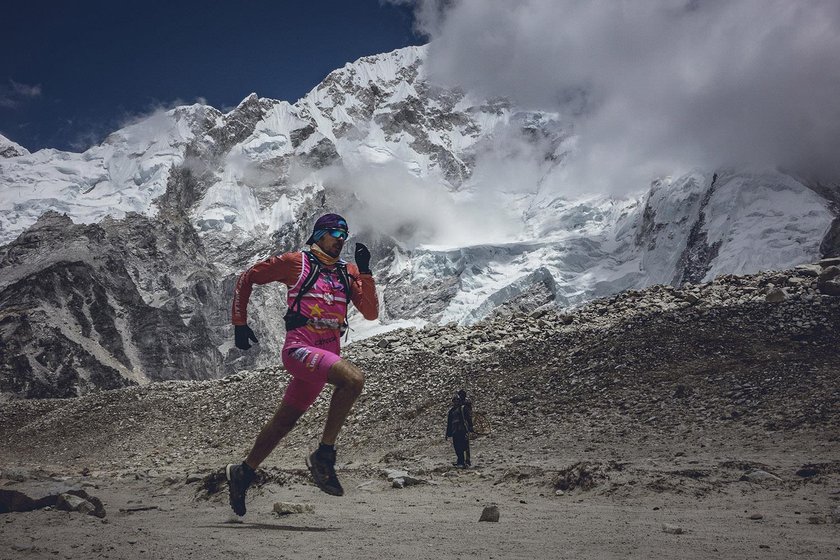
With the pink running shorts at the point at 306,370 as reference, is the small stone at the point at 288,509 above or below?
A: below

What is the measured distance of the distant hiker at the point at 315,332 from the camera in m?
6.55

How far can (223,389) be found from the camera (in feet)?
75.9

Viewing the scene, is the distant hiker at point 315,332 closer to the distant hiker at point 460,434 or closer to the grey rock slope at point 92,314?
the distant hiker at point 460,434

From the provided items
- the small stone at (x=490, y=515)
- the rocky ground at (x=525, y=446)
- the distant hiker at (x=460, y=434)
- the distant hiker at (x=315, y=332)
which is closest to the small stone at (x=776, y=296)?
the rocky ground at (x=525, y=446)

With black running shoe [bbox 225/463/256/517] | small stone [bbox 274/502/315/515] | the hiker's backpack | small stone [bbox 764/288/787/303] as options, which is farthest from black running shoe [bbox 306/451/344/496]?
small stone [bbox 764/288/787/303]

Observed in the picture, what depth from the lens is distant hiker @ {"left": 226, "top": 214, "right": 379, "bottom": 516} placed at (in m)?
6.55

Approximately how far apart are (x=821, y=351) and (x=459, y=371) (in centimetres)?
897

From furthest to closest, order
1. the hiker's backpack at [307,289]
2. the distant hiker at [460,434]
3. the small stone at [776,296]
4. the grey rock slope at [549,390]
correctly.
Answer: the small stone at [776,296]
the grey rock slope at [549,390]
the distant hiker at [460,434]
the hiker's backpack at [307,289]

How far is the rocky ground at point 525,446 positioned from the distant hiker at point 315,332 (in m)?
0.70

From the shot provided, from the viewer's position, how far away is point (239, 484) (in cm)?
719

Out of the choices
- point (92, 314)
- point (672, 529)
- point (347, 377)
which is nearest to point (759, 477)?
point (672, 529)

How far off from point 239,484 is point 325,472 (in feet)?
3.40

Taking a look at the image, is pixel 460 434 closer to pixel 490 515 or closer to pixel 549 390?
pixel 549 390

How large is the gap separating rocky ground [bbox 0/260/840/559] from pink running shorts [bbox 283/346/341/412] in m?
1.26
